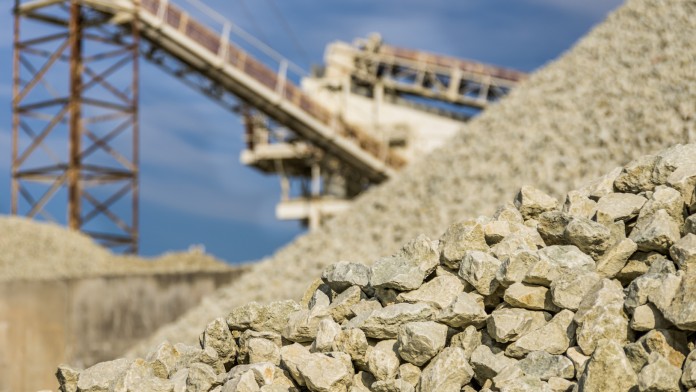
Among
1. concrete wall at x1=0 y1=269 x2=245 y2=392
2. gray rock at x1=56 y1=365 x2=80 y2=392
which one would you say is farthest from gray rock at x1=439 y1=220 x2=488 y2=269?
concrete wall at x1=0 y1=269 x2=245 y2=392

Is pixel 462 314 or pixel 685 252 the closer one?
pixel 685 252

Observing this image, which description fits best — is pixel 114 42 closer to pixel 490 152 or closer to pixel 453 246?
pixel 490 152

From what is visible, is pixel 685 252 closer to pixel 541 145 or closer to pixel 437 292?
pixel 437 292

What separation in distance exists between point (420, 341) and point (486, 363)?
9.2 inches

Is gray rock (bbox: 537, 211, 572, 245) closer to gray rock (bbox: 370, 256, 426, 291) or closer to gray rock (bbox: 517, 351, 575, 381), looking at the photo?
gray rock (bbox: 370, 256, 426, 291)

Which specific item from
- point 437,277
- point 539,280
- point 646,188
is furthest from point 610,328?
point 646,188

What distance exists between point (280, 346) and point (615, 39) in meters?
8.53

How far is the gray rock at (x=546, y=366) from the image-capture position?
255 centimetres

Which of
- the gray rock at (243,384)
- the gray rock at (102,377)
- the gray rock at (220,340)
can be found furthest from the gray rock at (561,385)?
the gray rock at (102,377)

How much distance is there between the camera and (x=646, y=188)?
3.32 meters

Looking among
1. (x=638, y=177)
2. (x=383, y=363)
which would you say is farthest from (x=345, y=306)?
(x=638, y=177)

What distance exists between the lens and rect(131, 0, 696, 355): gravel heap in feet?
24.4

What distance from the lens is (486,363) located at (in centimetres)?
266

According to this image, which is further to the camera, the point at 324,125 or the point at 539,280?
the point at 324,125
